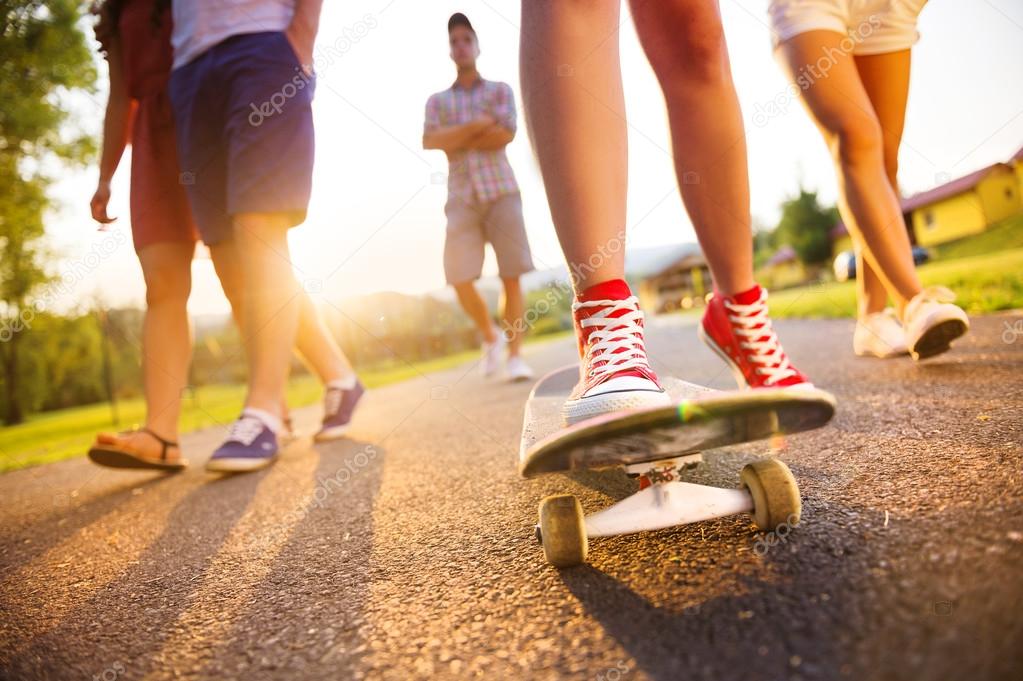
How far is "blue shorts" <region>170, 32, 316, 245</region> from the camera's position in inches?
94.7

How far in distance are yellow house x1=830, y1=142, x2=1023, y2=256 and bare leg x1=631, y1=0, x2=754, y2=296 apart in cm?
Answer: 2429

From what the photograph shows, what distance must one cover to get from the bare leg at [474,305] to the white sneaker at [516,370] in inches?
14.1

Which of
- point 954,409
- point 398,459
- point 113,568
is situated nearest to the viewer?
point 113,568

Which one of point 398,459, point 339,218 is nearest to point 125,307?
point 339,218

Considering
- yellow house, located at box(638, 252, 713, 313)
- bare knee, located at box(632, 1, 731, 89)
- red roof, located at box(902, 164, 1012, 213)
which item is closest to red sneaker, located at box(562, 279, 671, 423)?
bare knee, located at box(632, 1, 731, 89)

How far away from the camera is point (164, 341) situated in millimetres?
2699

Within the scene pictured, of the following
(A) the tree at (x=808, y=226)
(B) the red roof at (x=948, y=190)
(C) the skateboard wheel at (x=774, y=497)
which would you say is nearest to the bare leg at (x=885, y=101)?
(C) the skateboard wheel at (x=774, y=497)

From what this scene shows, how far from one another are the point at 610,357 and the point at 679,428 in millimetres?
351

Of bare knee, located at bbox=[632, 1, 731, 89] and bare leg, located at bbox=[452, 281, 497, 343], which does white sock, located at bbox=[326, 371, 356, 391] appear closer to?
bare leg, located at bbox=[452, 281, 497, 343]

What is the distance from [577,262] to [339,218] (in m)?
3.60

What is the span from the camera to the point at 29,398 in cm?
3036

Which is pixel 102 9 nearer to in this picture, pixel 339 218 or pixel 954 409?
pixel 339 218

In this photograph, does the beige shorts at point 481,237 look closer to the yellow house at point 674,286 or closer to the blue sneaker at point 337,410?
the blue sneaker at point 337,410

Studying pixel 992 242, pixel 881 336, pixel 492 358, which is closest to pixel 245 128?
pixel 881 336
